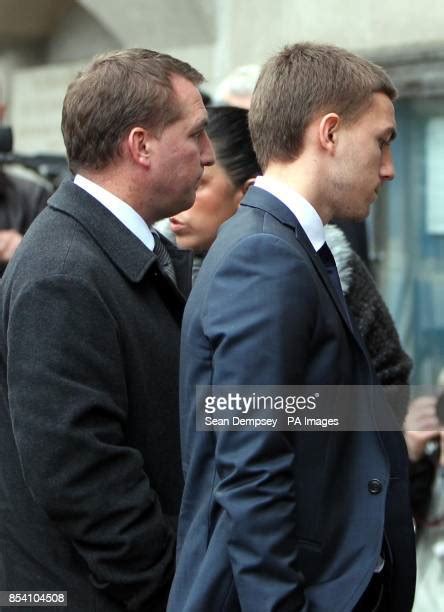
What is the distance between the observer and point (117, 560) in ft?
7.28

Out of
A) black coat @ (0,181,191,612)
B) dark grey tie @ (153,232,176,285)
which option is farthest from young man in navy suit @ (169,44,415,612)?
dark grey tie @ (153,232,176,285)

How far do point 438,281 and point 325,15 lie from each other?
1327 mm

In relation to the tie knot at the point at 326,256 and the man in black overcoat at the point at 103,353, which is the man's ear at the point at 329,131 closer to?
the tie knot at the point at 326,256

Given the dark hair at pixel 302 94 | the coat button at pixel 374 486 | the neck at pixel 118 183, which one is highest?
the dark hair at pixel 302 94

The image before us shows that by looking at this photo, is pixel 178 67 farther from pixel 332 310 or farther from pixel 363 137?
pixel 332 310

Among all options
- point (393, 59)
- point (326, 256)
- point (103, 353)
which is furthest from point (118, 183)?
point (393, 59)

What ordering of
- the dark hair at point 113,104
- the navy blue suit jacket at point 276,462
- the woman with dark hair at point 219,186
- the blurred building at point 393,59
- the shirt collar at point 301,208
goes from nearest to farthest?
the navy blue suit jacket at point 276,462
the shirt collar at point 301,208
the dark hair at point 113,104
the woman with dark hair at point 219,186
the blurred building at point 393,59

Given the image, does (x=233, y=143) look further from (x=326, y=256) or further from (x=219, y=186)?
(x=326, y=256)

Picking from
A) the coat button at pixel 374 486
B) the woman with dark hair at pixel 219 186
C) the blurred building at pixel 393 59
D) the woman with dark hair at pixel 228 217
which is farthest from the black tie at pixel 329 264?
the blurred building at pixel 393 59

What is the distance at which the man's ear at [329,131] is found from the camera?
216 centimetres

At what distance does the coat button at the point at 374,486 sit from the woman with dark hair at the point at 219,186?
1142 mm

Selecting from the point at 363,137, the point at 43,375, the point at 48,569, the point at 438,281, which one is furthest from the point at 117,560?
the point at 438,281

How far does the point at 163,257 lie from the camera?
99.1 inches

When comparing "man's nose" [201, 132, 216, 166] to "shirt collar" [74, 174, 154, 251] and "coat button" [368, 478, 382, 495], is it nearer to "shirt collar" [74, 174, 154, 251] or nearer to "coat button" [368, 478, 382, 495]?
"shirt collar" [74, 174, 154, 251]
